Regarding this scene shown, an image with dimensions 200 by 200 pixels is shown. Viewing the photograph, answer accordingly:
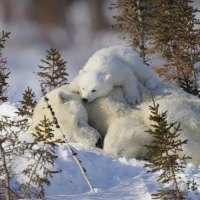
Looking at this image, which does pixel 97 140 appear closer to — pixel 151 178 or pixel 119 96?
pixel 119 96

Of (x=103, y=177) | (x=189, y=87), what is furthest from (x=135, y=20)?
(x=103, y=177)

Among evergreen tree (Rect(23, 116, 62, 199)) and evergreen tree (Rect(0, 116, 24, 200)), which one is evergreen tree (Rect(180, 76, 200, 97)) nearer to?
evergreen tree (Rect(23, 116, 62, 199))

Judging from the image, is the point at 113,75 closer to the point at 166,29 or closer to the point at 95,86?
the point at 95,86

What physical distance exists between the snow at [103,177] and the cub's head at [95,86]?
206 centimetres

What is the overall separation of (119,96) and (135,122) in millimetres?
1318

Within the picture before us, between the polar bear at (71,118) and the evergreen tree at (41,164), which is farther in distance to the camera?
the polar bear at (71,118)

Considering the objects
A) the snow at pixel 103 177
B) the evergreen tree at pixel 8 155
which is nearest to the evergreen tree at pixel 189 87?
the snow at pixel 103 177

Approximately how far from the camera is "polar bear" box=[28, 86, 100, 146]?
1294cm

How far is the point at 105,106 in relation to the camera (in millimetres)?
13547

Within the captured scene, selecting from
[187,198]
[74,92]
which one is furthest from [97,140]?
[187,198]

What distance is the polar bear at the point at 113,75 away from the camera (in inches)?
538

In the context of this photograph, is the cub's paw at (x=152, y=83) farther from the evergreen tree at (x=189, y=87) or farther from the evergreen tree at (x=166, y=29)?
the evergreen tree at (x=166, y=29)

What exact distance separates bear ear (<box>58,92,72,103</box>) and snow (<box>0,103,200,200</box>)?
5.74 ft

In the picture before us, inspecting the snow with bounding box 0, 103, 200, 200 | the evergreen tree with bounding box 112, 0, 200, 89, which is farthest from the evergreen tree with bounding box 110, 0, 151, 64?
the snow with bounding box 0, 103, 200, 200
